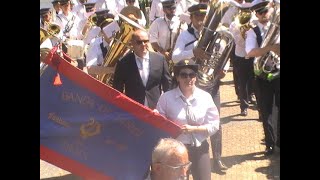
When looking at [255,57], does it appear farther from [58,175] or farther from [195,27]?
[58,175]

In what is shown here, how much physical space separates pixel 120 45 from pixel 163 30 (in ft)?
5.26

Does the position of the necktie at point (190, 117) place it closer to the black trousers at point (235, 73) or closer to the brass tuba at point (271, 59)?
the brass tuba at point (271, 59)

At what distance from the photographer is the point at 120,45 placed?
6711mm

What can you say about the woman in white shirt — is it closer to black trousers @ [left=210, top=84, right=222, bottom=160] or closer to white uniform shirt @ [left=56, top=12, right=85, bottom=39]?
black trousers @ [left=210, top=84, right=222, bottom=160]

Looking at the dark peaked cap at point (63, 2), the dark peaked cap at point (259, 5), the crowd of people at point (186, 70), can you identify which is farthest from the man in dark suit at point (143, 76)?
the dark peaked cap at point (63, 2)

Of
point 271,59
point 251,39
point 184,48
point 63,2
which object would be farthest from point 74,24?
point 271,59

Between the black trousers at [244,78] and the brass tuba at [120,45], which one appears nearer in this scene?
the brass tuba at [120,45]

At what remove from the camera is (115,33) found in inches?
274

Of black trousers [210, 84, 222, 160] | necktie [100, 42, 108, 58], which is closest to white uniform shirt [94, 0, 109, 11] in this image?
necktie [100, 42, 108, 58]

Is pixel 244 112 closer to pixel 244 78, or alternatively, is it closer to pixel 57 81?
pixel 244 78

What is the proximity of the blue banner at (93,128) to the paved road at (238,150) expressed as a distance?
42cm

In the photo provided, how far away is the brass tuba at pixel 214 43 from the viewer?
6.42 m

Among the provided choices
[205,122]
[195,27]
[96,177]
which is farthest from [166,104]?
[195,27]
